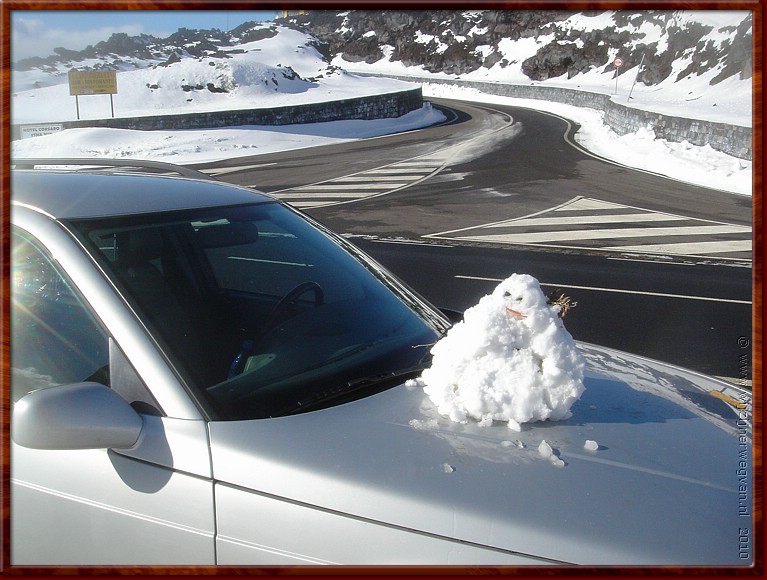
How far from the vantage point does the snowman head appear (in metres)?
1.95

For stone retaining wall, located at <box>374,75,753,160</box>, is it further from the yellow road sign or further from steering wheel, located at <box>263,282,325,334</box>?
the yellow road sign

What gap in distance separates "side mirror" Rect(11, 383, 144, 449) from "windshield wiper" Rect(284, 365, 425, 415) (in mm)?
404

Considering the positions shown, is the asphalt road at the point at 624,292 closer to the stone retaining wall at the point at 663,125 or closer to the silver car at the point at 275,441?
the stone retaining wall at the point at 663,125

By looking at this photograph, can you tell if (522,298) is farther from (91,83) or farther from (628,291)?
(91,83)

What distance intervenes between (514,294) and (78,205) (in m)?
1.31

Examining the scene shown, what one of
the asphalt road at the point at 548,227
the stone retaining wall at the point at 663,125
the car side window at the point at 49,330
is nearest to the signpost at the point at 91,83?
the asphalt road at the point at 548,227

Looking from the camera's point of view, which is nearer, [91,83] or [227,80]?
[91,83]

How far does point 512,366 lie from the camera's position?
1.94 metres

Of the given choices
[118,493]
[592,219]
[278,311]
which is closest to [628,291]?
[592,219]

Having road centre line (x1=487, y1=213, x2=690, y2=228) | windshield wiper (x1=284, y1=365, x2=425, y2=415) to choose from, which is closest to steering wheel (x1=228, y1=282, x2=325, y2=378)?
windshield wiper (x1=284, y1=365, x2=425, y2=415)

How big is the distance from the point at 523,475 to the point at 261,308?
4.12 feet

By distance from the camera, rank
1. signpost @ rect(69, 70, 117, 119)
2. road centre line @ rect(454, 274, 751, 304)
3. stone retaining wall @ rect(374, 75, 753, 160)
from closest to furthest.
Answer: road centre line @ rect(454, 274, 751, 304) < stone retaining wall @ rect(374, 75, 753, 160) < signpost @ rect(69, 70, 117, 119)

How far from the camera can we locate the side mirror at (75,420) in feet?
5.63

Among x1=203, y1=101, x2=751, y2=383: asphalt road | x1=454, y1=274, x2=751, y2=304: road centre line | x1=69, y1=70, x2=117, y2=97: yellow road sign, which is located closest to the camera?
x1=203, y1=101, x2=751, y2=383: asphalt road
